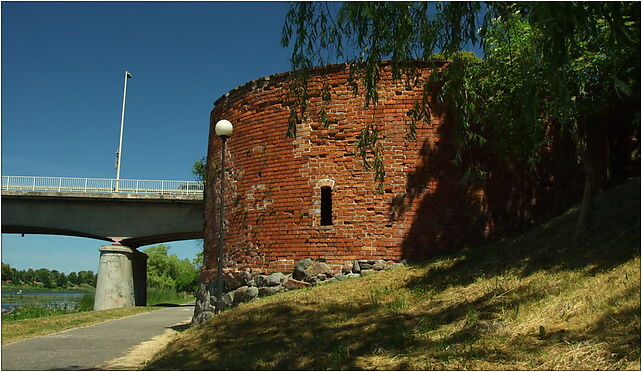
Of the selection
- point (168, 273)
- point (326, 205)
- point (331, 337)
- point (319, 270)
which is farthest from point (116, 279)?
point (168, 273)

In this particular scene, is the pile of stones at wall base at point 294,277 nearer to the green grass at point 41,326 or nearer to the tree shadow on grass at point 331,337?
the tree shadow on grass at point 331,337

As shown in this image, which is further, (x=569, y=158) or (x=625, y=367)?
(x=569, y=158)

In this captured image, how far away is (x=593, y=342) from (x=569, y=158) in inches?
326

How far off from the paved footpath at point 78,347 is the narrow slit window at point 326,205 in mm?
4982

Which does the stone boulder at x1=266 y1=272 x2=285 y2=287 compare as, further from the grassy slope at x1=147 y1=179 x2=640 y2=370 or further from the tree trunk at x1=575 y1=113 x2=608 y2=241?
the tree trunk at x1=575 y1=113 x2=608 y2=241

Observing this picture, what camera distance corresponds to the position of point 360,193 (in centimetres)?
1202

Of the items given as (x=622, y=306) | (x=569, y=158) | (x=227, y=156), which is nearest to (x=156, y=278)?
(x=227, y=156)

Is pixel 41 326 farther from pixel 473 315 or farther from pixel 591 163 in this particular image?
pixel 591 163

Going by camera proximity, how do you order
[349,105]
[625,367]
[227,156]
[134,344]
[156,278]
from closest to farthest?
[625,367]
[134,344]
[349,105]
[227,156]
[156,278]

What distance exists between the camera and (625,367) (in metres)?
5.00

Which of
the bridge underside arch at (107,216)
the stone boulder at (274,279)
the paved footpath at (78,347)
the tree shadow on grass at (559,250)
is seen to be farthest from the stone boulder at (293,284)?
the bridge underside arch at (107,216)

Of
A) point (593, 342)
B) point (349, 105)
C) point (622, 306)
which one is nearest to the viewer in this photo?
point (593, 342)

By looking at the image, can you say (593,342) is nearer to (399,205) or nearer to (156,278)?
(399,205)

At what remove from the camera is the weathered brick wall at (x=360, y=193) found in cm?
1186
